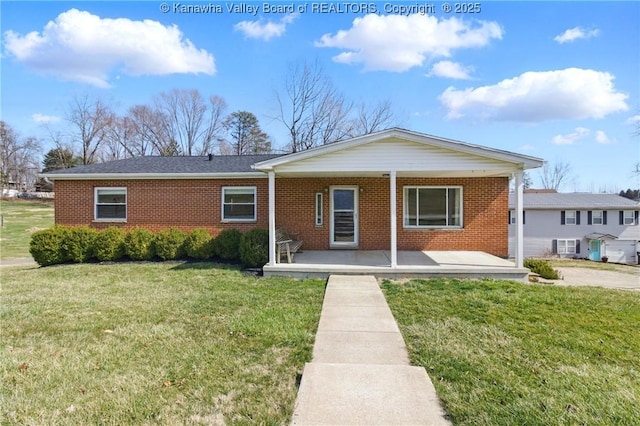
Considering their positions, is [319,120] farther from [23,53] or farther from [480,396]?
[480,396]

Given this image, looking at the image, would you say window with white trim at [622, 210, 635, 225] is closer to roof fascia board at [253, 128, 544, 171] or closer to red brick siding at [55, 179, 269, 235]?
roof fascia board at [253, 128, 544, 171]

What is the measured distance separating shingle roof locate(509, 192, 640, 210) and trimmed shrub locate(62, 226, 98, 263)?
2885cm

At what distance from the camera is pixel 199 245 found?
1068 centimetres

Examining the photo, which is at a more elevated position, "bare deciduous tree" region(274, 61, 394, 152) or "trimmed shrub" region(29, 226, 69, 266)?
"bare deciduous tree" region(274, 61, 394, 152)

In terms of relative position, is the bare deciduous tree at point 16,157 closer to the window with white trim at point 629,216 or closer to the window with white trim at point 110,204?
the window with white trim at point 110,204

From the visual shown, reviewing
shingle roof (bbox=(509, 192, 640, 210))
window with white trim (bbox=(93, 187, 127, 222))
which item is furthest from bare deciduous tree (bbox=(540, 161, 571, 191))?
window with white trim (bbox=(93, 187, 127, 222))

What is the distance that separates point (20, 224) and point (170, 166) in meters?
25.8

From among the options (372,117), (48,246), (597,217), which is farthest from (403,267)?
(597,217)

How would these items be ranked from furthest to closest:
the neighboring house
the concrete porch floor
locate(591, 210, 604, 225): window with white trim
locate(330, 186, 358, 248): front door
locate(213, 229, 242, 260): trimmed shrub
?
locate(591, 210, 604, 225): window with white trim
the neighboring house
locate(330, 186, 358, 248): front door
locate(213, 229, 242, 260): trimmed shrub
the concrete porch floor

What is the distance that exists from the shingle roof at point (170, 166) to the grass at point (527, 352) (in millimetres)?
7756

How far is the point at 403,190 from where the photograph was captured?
37.9 feet

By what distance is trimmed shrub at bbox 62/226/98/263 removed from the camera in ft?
35.0

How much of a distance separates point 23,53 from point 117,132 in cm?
3024

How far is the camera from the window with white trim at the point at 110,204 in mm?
11914
